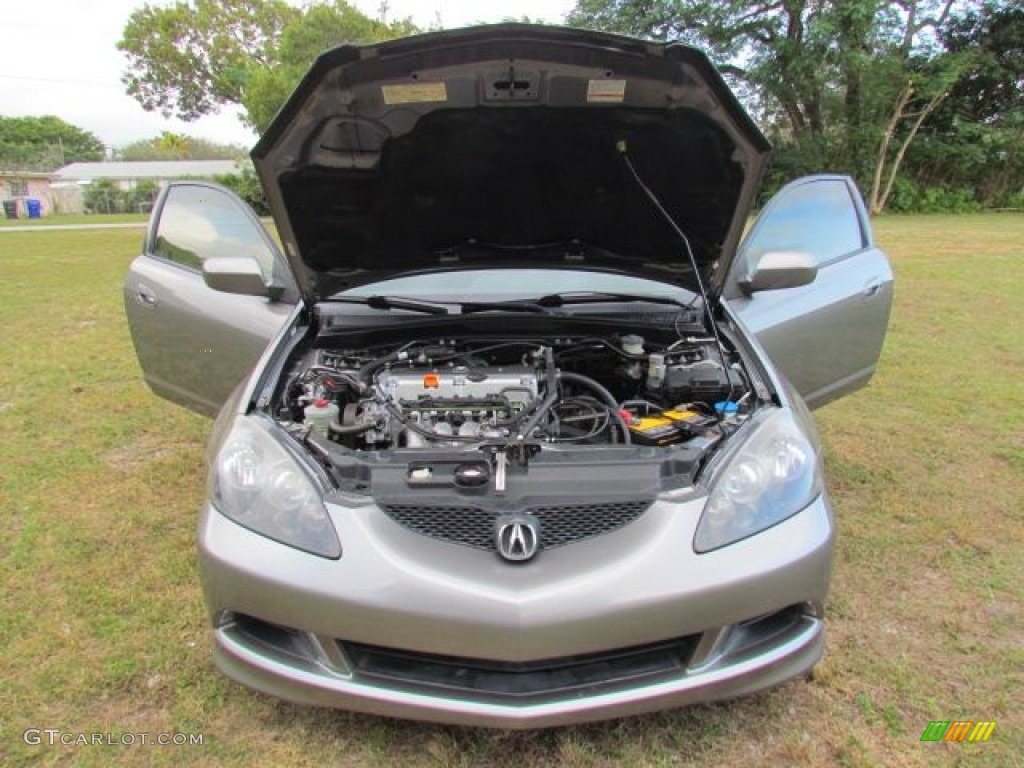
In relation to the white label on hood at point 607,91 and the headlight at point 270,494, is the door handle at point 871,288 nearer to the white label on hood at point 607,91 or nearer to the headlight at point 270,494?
the white label on hood at point 607,91

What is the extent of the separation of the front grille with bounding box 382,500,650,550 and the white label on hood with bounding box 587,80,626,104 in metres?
1.32

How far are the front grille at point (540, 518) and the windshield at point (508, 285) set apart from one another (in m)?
1.33

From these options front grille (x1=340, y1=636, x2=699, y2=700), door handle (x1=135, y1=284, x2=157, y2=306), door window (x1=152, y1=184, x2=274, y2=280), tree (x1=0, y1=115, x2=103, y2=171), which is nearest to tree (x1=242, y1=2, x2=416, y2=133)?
door window (x1=152, y1=184, x2=274, y2=280)

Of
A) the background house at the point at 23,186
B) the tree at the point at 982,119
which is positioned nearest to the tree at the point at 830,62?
the tree at the point at 982,119

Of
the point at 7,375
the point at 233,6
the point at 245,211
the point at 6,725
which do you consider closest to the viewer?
the point at 6,725

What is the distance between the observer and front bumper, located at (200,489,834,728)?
164 centimetres

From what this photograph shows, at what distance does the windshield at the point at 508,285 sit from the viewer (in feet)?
9.79

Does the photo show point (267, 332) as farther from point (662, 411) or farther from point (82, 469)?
point (662, 411)

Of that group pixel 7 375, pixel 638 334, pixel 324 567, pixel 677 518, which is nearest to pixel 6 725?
pixel 324 567

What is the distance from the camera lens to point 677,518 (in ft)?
5.82

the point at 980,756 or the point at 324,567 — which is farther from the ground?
the point at 324,567

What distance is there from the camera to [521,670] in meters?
1.71

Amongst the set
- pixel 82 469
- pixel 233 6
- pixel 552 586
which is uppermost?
pixel 233 6

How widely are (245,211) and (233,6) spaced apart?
46.8 meters
